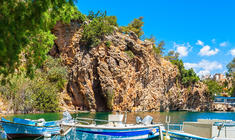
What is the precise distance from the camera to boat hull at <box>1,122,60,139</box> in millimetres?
14242

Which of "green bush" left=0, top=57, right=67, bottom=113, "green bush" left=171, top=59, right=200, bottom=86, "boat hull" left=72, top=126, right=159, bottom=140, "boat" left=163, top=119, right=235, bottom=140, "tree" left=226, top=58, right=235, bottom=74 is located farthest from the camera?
"tree" left=226, top=58, right=235, bottom=74

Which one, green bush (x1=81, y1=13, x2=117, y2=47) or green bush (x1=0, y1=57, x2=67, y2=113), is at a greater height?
green bush (x1=81, y1=13, x2=117, y2=47)

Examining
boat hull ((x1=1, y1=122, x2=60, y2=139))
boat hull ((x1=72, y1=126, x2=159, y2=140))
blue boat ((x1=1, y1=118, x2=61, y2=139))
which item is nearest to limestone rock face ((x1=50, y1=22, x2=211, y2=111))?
blue boat ((x1=1, y1=118, x2=61, y2=139))

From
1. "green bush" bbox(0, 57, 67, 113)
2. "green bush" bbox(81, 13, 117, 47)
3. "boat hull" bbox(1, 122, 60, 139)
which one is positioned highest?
"green bush" bbox(81, 13, 117, 47)

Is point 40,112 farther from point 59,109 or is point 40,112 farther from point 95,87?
point 95,87

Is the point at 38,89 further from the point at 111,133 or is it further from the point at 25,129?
the point at 111,133

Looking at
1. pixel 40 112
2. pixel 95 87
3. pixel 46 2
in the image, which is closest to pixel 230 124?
pixel 46 2

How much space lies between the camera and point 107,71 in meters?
39.9

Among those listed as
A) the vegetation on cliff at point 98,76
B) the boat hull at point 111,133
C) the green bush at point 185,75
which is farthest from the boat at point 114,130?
the green bush at point 185,75

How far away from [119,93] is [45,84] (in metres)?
14.2

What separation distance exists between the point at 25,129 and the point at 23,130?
5.9 inches

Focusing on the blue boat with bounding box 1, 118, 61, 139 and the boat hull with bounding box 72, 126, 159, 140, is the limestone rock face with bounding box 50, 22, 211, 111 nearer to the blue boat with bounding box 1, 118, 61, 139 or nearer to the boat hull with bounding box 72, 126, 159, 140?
the blue boat with bounding box 1, 118, 61, 139

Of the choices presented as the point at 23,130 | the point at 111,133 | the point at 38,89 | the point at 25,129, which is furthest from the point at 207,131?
the point at 38,89

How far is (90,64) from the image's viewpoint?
4012 cm
